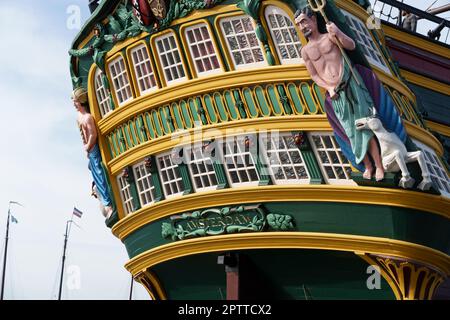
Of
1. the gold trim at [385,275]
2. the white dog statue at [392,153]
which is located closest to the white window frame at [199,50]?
the white dog statue at [392,153]

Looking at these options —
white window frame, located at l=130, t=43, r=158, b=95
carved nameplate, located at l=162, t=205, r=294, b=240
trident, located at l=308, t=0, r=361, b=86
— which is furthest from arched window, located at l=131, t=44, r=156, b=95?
trident, located at l=308, t=0, r=361, b=86

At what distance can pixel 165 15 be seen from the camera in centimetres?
2436

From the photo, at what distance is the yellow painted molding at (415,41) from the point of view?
28.6 m

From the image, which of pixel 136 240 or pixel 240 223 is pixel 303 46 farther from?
pixel 136 240

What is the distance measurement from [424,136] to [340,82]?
11.2 feet

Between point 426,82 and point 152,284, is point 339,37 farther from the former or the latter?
point 152,284

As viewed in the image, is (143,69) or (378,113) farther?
(143,69)

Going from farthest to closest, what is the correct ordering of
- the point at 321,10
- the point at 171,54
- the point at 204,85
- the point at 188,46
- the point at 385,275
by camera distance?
the point at 171,54 < the point at 188,46 < the point at 204,85 < the point at 385,275 < the point at 321,10

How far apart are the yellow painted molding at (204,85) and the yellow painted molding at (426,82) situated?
22.1 ft

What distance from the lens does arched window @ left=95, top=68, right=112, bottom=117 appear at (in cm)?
2652

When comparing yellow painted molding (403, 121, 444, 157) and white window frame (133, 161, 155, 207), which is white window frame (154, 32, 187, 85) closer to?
white window frame (133, 161, 155, 207)

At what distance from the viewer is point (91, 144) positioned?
2705 centimetres

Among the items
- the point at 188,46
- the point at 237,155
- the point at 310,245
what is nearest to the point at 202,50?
the point at 188,46
